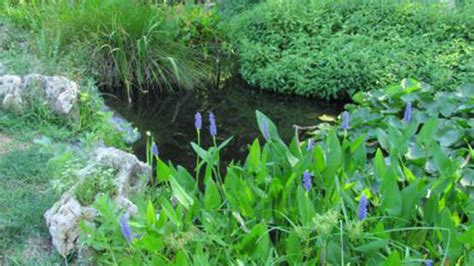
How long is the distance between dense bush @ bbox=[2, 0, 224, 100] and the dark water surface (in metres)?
0.24

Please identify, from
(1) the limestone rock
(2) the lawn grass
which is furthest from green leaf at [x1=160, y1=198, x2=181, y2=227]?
(1) the limestone rock

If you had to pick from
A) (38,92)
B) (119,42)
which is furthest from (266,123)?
(119,42)

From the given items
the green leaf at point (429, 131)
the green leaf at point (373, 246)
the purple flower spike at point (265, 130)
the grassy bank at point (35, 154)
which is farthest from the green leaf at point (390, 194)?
the grassy bank at point (35, 154)

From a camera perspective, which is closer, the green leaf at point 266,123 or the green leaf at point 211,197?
the green leaf at point 211,197

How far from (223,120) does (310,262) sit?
12.6ft

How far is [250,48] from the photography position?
7.38 m

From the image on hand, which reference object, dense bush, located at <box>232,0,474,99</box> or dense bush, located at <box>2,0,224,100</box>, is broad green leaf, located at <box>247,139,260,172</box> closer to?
dense bush, located at <box>232,0,474,99</box>

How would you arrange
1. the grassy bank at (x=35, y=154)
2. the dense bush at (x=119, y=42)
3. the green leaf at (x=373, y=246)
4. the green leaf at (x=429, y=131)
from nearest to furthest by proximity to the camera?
the green leaf at (x=373, y=246) → the green leaf at (x=429, y=131) → the grassy bank at (x=35, y=154) → the dense bush at (x=119, y=42)

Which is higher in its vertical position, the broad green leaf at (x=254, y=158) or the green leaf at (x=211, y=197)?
the broad green leaf at (x=254, y=158)

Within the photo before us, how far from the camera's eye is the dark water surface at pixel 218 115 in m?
5.46

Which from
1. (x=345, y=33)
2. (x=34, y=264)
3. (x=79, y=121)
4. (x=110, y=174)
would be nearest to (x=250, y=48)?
(x=345, y=33)

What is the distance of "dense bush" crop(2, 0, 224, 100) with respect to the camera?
6.59m

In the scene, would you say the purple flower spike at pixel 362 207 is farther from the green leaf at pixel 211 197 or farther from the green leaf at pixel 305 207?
the green leaf at pixel 211 197

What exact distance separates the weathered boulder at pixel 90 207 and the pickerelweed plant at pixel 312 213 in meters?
0.13
